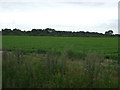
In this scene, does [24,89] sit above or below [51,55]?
below

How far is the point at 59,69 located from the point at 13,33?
250ft

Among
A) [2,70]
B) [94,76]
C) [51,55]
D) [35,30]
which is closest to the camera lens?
[94,76]

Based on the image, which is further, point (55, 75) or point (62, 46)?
point (62, 46)

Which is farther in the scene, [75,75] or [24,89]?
[75,75]

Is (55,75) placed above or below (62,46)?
above

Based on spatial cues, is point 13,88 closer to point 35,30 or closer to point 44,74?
point 44,74

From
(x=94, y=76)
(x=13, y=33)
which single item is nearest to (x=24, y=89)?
(x=94, y=76)

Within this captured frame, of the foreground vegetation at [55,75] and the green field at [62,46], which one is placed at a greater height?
the foreground vegetation at [55,75]

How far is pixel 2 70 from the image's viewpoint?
6.84m

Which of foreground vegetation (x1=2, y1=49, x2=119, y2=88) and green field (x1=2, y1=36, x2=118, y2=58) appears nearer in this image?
foreground vegetation (x1=2, y1=49, x2=119, y2=88)

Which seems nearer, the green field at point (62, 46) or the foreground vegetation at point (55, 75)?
the foreground vegetation at point (55, 75)

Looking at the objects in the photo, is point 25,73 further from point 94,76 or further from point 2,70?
point 94,76

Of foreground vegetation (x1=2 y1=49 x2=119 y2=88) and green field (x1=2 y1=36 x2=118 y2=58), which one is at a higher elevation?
foreground vegetation (x1=2 y1=49 x2=119 y2=88)

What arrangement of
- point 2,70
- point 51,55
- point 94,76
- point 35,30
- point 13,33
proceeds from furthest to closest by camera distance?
point 35,30 < point 13,33 < point 51,55 < point 2,70 < point 94,76
